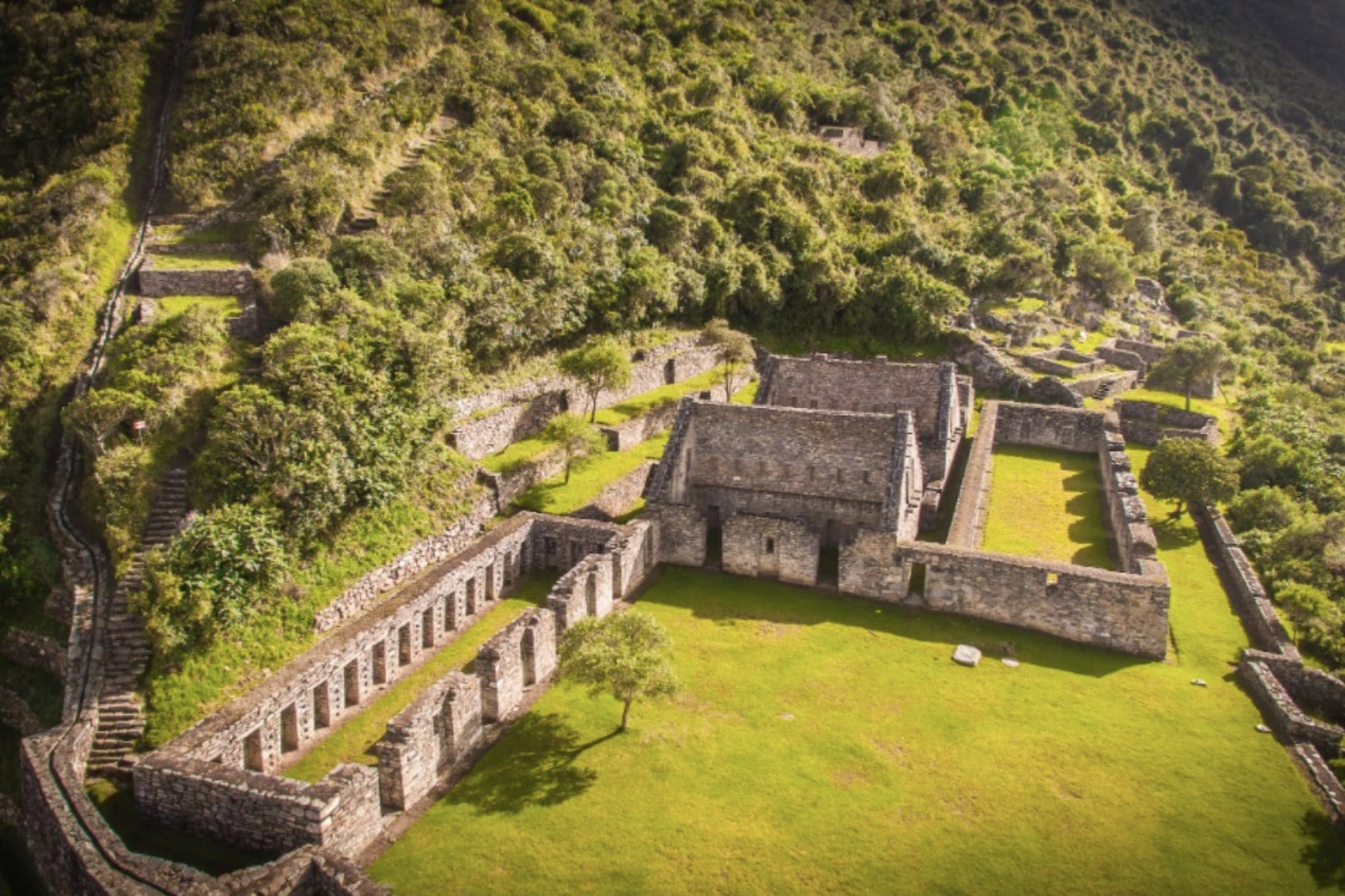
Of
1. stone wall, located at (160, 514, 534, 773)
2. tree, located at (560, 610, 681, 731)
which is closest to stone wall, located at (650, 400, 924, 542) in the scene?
stone wall, located at (160, 514, 534, 773)

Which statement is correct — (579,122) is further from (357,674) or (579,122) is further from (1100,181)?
(1100,181)

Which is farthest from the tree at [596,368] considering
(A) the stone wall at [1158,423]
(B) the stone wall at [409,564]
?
(A) the stone wall at [1158,423]

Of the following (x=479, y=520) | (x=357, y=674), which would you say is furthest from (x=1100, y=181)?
(x=357, y=674)

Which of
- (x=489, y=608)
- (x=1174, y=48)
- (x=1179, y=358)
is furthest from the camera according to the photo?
(x=1174, y=48)

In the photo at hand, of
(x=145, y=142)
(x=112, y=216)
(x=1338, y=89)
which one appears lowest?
(x=112, y=216)

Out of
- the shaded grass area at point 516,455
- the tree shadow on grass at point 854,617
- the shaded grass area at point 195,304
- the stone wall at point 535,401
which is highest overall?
the shaded grass area at point 195,304

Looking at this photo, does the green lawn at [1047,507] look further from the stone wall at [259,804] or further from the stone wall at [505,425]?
the stone wall at [259,804]

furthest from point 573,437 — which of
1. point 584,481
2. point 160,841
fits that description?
point 160,841
